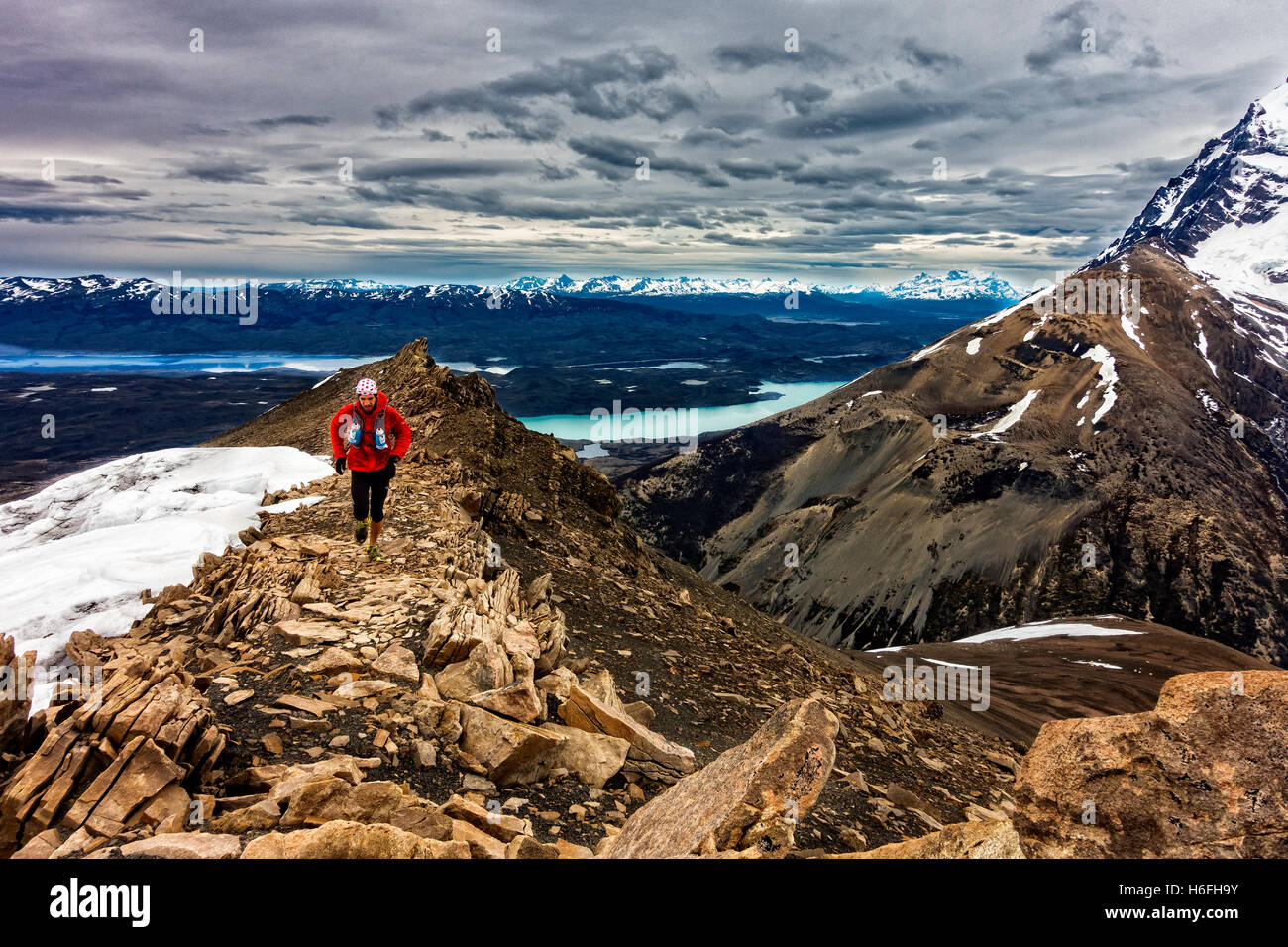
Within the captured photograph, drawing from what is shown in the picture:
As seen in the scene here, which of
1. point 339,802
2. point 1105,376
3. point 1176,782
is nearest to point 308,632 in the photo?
point 339,802

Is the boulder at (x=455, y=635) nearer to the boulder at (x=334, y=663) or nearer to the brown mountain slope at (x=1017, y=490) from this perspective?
the boulder at (x=334, y=663)

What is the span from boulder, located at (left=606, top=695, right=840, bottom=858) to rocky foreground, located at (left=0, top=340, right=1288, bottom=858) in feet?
0.08

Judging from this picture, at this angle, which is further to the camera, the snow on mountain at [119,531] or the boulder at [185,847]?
the snow on mountain at [119,531]

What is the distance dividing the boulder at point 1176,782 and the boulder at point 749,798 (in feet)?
7.56

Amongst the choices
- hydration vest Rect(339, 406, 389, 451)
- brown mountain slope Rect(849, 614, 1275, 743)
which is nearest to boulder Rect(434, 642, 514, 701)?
hydration vest Rect(339, 406, 389, 451)

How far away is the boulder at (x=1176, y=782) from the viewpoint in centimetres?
623

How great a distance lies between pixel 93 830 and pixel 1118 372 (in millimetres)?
189690

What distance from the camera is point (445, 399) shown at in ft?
89.2

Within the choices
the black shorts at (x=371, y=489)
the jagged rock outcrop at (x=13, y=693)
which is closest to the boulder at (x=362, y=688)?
the jagged rock outcrop at (x=13, y=693)

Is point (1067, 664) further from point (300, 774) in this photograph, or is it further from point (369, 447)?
point (300, 774)

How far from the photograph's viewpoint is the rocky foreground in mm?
5711

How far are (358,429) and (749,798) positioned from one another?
9.62 m

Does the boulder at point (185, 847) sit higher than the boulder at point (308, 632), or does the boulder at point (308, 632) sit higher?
the boulder at point (308, 632)
